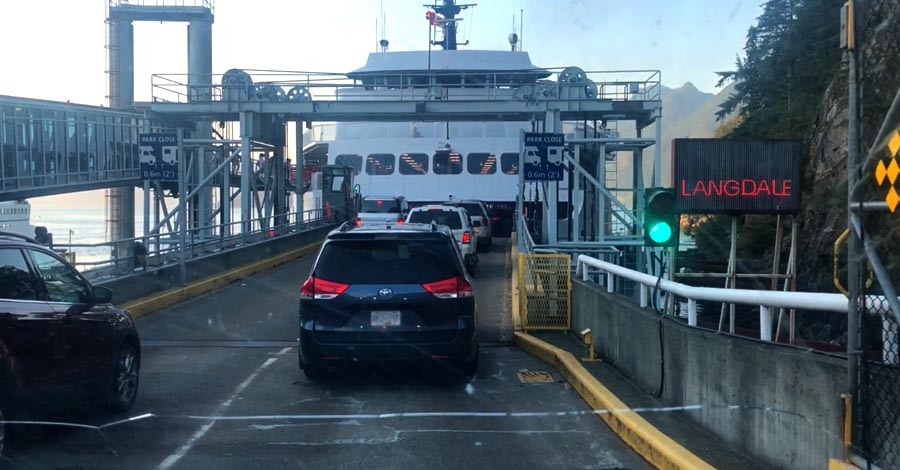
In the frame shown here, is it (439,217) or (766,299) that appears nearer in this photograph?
(766,299)

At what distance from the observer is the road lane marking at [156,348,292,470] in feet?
22.2

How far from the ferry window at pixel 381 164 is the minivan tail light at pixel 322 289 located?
119 feet

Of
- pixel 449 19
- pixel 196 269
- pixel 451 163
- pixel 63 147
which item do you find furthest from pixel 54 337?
pixel 449 19

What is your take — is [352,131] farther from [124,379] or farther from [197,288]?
[124,379]

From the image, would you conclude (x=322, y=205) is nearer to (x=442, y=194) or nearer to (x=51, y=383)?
(x=442, y=194)

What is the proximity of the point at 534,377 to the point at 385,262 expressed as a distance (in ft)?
7.67

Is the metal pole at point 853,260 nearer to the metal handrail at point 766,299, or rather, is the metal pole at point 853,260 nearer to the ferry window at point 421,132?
the metal handrail at point 766,299

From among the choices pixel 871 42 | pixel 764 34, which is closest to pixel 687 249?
pixel 764 34

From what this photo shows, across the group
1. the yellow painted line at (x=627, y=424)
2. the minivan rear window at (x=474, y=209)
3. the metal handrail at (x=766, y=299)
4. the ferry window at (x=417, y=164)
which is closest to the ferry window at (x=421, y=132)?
the ferry window at (x=417, y=164)

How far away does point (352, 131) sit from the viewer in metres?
47.4

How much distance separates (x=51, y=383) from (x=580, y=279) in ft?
26.6

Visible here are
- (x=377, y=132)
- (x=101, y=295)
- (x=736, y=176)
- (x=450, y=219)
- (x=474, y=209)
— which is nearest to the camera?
(x=101, y=295)

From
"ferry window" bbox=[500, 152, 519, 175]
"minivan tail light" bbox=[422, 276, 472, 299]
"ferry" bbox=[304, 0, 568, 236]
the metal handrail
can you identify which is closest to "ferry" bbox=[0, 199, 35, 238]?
"minivan tail light" bbox=[422, 276, 472, 299]

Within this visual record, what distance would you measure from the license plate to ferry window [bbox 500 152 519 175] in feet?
115
